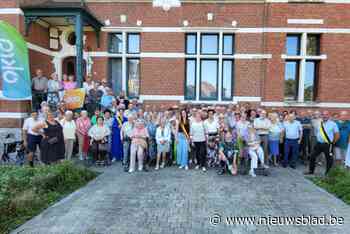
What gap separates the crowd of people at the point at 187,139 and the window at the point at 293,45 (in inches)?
153

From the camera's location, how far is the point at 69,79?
9523 millimetres

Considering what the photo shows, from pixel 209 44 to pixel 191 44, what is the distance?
2.79 ft

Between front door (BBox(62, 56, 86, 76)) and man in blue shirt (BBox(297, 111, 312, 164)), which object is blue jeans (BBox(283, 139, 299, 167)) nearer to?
man in blue shirt (BBox(297, 111, 312, 164))

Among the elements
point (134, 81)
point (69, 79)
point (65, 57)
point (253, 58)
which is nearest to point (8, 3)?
point (65, 57)

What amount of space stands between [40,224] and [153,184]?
2.64 meters

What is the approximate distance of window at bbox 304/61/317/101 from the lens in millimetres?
11000

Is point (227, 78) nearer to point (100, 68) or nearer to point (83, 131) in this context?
point (100, 68)

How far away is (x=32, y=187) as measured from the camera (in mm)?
5195

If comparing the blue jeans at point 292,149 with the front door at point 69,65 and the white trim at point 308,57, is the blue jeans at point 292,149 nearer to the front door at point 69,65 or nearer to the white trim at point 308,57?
the white trim at point 308,57

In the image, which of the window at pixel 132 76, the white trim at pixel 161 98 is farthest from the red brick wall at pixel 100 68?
the white trim at pixel 161 98

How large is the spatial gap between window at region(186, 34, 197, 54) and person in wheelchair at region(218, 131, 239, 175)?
542 cm

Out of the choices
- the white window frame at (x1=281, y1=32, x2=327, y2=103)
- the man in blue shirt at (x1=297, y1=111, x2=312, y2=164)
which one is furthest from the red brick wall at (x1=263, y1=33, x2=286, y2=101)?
the man in blue shirt at (x1=297, y1=111, x2=312, y2=164)

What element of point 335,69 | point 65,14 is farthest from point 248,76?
point 65,14

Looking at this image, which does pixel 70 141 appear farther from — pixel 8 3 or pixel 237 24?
pixel 237 24
